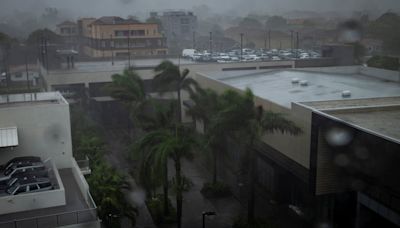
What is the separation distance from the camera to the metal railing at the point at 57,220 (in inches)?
202

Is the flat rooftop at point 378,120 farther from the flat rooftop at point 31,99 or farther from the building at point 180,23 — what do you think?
the building at point 180,23

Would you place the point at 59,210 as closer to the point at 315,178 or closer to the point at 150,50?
the point at 315,178

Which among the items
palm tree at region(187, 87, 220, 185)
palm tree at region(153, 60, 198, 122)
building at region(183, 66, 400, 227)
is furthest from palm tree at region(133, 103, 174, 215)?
palm tree at region(153, 60, 198, 122)

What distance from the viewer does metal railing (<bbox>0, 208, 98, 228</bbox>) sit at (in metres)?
5.12

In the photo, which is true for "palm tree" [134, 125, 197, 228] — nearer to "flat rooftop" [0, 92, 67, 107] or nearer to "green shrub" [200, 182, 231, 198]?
"green shrub" [200, 182, 231, 198]

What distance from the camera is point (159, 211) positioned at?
764 centimetres

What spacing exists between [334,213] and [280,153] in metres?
1.46

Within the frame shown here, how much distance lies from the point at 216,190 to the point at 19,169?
3.78 meters

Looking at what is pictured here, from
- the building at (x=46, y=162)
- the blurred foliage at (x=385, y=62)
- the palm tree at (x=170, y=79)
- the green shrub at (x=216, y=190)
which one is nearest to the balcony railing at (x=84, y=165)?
the building at (x=46, y=162)

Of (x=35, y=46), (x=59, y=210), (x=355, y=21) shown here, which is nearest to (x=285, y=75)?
(x=355, y=21)

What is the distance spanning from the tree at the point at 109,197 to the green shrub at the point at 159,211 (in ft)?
3.25

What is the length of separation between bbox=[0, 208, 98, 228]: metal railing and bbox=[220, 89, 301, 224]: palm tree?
103 inches

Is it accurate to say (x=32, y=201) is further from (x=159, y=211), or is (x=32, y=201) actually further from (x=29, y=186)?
(x=159, y=211)

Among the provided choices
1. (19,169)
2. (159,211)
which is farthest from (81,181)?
(159,211)
